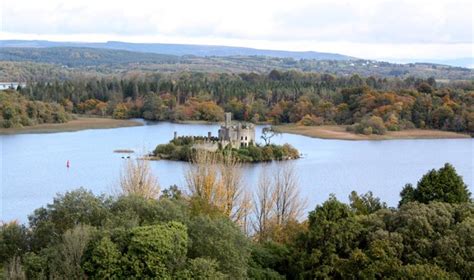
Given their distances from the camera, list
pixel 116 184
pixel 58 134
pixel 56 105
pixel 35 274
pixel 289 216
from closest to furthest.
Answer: pixel 35 274, pixel 289 216, pixel 116 184, pixel 58 134, pixel 56 105

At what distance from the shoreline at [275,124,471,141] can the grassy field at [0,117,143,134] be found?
33.6ft

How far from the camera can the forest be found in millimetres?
11039

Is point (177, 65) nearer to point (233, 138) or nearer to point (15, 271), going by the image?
point (233, 138)

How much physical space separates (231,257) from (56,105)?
41.6 m

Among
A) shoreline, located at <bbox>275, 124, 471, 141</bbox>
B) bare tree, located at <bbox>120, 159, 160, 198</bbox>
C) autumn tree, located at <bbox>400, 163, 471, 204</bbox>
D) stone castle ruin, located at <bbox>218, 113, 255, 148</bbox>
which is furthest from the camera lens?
shoreline, located at <bbox>275, 124, 471, 141</bbox>

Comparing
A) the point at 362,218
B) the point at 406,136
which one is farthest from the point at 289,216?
the point at 406,136

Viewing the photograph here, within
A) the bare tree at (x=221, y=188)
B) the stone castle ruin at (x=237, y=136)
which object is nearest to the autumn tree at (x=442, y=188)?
the bare tree at (x=221, y=188)

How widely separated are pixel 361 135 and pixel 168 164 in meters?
15.8

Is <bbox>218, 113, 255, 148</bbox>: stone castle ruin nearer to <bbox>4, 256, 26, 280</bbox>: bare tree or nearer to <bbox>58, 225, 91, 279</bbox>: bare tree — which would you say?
<bbox>58, 225, 91, 279</bbox>: bare tree

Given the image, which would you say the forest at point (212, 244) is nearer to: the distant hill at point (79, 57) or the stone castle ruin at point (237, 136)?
the stone castle ruin at point (237, 136)

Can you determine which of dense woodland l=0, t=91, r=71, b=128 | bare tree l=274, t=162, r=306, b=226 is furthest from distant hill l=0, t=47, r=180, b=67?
bare tree l=274, t=162, r=306, b=226

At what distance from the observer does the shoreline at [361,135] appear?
149 ft

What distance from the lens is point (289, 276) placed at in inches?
523

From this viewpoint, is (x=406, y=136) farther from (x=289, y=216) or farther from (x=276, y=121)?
(x=289, y=216)
